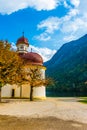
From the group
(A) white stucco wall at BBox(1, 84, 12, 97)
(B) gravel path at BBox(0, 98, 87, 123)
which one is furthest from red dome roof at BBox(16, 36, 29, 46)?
(B) gravel path at BBox(0, 98, 87, 123)

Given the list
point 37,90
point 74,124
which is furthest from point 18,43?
point 74,124

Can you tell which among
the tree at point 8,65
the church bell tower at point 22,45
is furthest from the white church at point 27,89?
the tree at point 8,65

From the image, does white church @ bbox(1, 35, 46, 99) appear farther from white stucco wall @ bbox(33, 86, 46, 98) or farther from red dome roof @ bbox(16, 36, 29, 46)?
red dome roof @ bbox(16, 36, 29, 46)

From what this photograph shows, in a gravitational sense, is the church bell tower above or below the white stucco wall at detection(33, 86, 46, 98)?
above

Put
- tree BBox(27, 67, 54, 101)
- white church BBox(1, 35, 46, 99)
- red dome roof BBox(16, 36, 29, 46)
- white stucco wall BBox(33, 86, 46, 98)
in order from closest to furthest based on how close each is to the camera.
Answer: tree BBox(27, 67, 54, 101), white stucco wall BBox(33, 86, 46, 98), white church BBox(1, 35, 46, 99), red dome roof BBox(16, 36, 29, 46)

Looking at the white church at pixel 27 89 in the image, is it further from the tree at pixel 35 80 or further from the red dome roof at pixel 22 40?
the red dome roof at pixel 22 40

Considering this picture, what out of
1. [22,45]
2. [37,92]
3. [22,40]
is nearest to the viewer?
[37,92]

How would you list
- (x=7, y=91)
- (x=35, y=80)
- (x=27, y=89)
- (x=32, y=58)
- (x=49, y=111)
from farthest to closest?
(x=7, y=91) → (x=27, y=89) → (x=32, y=58) → (x=35, y=80) → (x=49, y=111)

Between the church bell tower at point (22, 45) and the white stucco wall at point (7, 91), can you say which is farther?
the church bell tower at point (22, 45)

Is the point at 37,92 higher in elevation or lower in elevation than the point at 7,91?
lower

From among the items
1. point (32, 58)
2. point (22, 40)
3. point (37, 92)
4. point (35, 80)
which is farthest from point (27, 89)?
point (22, 40)

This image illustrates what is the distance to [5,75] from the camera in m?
43.2

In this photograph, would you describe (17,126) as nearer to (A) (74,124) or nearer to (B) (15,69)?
(A) (74,124)

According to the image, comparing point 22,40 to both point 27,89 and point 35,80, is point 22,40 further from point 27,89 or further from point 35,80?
point 35,80
